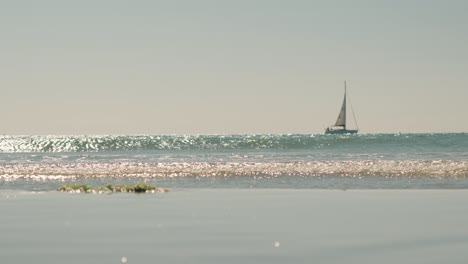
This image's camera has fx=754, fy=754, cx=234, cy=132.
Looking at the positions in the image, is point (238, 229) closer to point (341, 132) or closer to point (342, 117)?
point (342, 117)

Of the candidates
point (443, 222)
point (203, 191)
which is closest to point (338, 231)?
point (443, 222)

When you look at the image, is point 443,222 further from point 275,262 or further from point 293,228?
point 275,262

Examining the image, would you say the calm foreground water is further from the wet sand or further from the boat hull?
the boat hull

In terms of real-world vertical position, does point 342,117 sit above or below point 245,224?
above

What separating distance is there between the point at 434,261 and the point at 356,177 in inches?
915

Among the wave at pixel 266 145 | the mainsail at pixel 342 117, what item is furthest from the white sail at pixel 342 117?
the wave at pixel 266 145

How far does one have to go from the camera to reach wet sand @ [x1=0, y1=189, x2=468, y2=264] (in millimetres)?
13383

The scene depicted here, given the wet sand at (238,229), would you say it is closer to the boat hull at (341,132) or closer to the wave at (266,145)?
the wave at (266,145)

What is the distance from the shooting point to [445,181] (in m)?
31.8

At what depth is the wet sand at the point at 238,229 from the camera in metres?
13.4

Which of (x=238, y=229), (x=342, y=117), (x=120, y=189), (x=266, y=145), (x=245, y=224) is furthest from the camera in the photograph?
(x=342, y=117)

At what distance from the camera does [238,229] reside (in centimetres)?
1670

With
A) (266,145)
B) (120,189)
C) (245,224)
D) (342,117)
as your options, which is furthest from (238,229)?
(342,117)

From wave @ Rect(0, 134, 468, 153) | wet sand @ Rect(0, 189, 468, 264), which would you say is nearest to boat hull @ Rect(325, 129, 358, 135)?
wave @ Rect(0, 134, 468, 153)
